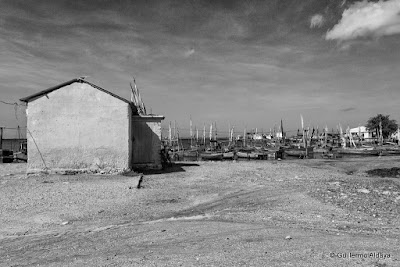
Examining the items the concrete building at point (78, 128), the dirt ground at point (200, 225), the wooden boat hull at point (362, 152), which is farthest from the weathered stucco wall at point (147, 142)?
the wooden boat hull at point (362, 152)

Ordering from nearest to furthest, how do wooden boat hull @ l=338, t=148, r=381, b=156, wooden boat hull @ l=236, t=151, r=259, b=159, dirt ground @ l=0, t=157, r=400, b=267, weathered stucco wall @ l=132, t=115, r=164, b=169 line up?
dirt ground @ l=0, t=157, r=400, b=267 → weathered stucco wall @ l=132, t=115, r=164, b=169 → wooden boat hull @ l=236, t=151, r=259, b=159 → wooden boat hull @ l=338, t=148, r=381, b=156

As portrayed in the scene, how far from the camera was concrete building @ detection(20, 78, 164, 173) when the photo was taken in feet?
53.5

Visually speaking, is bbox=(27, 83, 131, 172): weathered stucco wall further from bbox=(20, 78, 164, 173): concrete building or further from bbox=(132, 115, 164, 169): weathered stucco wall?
bbox=(132, 115, 164, 169): weathered stucco wall

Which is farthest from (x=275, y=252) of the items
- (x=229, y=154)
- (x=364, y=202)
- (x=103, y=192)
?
(x=229, y=154)

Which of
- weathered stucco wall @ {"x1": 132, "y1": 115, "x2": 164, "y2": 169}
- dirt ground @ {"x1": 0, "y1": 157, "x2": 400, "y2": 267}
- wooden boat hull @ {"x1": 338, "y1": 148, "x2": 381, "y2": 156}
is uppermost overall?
weathered stucco wall @ {"x1": 132, "y1": 115, "x2": 164, "y2": 169}

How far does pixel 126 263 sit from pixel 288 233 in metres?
3.06

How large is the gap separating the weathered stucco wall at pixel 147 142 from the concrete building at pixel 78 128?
2.45m

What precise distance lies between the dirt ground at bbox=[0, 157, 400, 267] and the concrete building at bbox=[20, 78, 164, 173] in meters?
3.27

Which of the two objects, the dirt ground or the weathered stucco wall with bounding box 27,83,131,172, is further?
the weathered stucco wall with bounding box 27,83,131,172

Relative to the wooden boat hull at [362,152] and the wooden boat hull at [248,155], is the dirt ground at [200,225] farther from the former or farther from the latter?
the wooden boat hull at [362,152]

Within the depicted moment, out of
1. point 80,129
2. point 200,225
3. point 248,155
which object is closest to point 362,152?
point 248,155

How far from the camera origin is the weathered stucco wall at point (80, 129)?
1634 centimetres

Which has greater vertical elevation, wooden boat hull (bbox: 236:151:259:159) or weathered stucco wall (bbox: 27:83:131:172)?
weathered stucco wall (bbox: 27:83:131:172)

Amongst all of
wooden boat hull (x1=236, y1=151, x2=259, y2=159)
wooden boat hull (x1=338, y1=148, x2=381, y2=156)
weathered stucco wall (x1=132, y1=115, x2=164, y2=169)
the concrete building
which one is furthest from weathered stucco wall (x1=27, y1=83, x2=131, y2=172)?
wooden boat hull (x1=338, y1=148, x2=381, y2=156)
